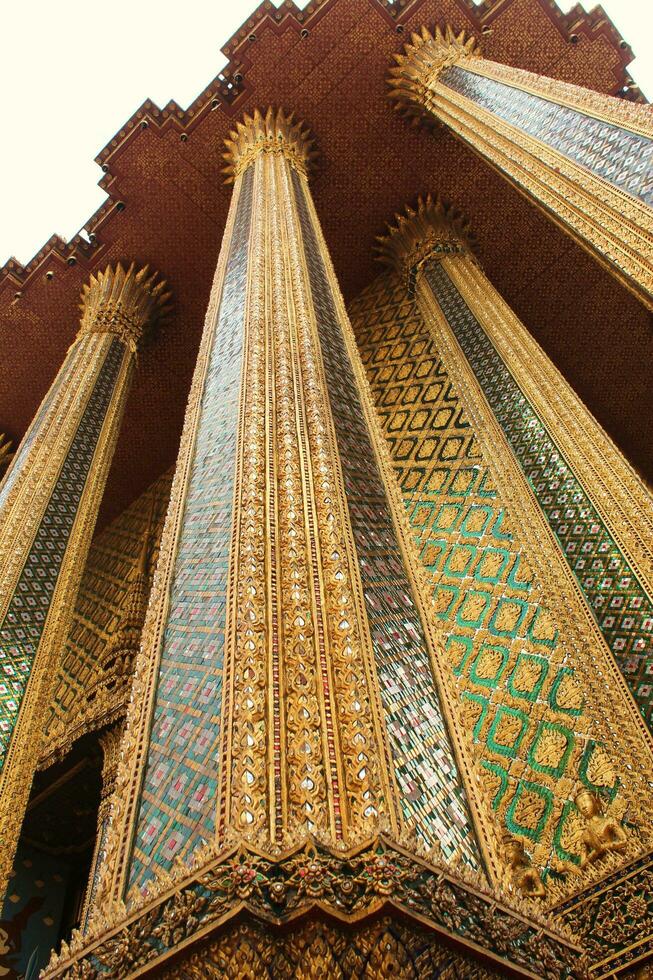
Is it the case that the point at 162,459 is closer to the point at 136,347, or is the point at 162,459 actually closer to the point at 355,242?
the point at 136,347

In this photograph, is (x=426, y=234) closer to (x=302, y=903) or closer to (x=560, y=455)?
(x=560, y=455)

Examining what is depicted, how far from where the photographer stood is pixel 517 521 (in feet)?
14.4

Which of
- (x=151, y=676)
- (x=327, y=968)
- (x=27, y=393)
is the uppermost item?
(x=27, y=393)

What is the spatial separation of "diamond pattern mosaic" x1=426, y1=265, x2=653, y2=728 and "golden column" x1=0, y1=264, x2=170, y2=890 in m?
2.73

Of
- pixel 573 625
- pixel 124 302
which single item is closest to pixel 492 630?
pixel 573 625

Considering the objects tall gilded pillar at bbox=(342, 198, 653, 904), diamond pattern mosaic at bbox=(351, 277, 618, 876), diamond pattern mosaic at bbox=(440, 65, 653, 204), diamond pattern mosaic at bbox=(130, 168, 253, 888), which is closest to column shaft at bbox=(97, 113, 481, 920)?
diamond pattern mosaic at bbox=(130, 168, 253, 888)

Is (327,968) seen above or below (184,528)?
below

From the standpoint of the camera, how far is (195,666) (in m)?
2.01

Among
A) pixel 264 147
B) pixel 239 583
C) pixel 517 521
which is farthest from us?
pixel 264 147

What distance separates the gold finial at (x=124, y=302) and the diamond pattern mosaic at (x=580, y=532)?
10.8 ft

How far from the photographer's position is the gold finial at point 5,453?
27.6ft

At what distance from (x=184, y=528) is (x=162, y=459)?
20.7 feet

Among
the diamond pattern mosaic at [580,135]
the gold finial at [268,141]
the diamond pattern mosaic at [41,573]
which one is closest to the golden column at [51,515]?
the diamond pattern mosaic at [41,573]

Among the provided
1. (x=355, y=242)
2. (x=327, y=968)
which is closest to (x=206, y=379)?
(x=327, y=968)
